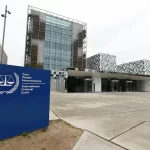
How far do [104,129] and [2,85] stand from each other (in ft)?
9.96

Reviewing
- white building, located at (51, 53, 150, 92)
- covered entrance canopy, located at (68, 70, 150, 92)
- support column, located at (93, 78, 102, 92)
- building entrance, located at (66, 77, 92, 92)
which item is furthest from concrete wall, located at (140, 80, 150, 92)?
building entrance, located at (66, 77, 92, 92)

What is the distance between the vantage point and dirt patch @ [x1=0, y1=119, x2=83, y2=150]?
300cm

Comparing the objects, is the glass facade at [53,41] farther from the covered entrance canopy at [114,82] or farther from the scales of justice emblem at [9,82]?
the scales of justice emblem at [9,82]

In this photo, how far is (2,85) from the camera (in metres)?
3.18

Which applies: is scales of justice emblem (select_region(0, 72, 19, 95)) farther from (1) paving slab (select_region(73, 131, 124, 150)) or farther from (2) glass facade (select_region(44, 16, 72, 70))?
(2) glass facade (select_region(44, 16, 72, 70))

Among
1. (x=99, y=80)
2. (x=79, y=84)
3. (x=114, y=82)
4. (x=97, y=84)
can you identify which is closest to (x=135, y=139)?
(x=79, y=84)

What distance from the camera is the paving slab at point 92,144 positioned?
2961 mm

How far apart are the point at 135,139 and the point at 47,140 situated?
2.12 meters

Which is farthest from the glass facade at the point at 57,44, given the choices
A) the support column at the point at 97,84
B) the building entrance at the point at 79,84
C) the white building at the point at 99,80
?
the support column at the point at 97,84

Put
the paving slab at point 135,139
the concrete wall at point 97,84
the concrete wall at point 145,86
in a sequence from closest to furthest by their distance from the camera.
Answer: the paving slab at point 135,139, the concrete wall at point 97,84, the concrete wall at point 145,86

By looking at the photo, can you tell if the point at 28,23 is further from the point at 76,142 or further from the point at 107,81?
the point at 76,142

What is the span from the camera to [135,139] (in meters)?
3.45

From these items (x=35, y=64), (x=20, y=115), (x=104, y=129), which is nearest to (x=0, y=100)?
(x=20, y=115)

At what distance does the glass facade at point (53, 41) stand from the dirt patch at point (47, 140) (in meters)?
32.5
